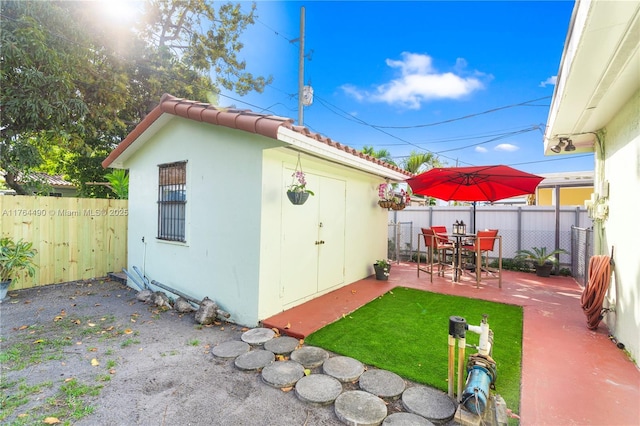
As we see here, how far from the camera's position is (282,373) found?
3.12 meters

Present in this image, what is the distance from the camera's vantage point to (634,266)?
10.9ft

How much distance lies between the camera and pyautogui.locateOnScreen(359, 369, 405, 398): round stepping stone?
9.07 feet

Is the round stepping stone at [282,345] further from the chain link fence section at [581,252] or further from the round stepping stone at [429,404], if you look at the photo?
the chain link fence section at [581,252]

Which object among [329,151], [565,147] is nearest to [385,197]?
[329,151]

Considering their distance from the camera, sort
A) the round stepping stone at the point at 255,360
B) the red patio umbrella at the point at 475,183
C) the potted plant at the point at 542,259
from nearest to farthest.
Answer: the round stepping stone at the point at 255,360
the red patio umbrella at the point at 475,183
the potted plant at the point at 542,259

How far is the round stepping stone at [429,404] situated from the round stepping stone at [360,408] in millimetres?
239

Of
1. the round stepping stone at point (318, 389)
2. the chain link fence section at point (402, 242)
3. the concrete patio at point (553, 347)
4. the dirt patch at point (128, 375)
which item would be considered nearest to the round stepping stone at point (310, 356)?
the round stepping stone at point (318, 389)

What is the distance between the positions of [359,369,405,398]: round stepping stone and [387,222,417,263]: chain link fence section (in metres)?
7.25

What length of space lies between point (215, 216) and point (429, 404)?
3785 mm

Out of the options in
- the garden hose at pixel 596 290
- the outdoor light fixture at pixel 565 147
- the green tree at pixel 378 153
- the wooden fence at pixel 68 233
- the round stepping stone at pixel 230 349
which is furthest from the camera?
the green tree at pixel 378 153

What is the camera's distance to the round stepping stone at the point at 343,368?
3033 mm

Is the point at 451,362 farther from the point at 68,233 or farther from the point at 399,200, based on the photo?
the point at 68,233

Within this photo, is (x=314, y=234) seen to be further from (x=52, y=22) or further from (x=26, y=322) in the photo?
(x=52, y=22)

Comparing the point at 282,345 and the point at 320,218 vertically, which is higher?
the point at 320,218
